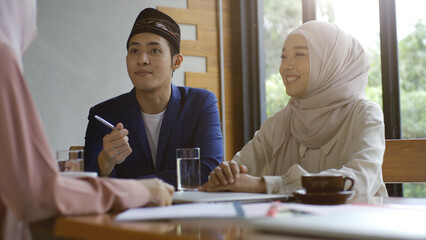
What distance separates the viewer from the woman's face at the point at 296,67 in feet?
7.07

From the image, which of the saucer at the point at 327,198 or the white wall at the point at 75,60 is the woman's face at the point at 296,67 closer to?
the saucer at the point at 327,198

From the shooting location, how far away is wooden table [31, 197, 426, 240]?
768 millimetres

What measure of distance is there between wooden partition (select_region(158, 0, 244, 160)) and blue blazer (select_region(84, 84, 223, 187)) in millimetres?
1621

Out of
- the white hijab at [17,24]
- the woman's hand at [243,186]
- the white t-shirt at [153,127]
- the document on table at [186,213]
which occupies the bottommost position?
the woman's hand at [243,186]

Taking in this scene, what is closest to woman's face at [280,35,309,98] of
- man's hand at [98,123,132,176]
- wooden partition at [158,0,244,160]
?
man's hand at [98,123,132,176]

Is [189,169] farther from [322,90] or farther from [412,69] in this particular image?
[412,69]

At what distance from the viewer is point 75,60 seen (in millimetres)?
3863

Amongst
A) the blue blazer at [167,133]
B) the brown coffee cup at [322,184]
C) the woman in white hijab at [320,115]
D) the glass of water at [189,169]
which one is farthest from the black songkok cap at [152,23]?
the brown coffee cup at [322,184]

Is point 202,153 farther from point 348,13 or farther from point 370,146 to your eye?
point 348,13

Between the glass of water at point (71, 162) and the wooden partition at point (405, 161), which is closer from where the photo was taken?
the glass of water at point (71, 162)

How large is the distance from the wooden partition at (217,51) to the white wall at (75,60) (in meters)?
0.25

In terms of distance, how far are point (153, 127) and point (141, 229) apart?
1620 millimetres

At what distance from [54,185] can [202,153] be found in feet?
4.51

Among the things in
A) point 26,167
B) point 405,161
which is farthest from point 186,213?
point 405,161
